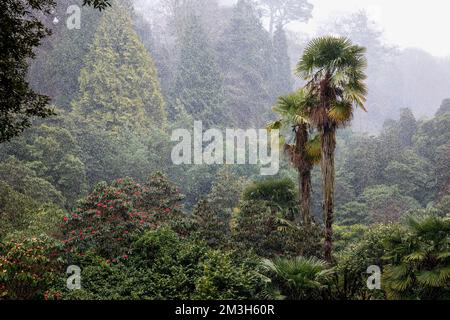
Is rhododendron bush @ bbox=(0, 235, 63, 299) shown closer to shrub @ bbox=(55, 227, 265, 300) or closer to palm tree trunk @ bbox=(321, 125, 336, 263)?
shrub @ bbox=(55, 227, 265, 300)

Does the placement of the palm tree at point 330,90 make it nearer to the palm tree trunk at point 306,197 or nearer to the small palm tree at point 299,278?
the palm tree trunk at point 306,197

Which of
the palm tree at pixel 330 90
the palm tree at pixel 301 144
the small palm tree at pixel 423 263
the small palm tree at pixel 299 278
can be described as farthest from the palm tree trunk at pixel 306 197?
the small palm tree at pixel 423 263

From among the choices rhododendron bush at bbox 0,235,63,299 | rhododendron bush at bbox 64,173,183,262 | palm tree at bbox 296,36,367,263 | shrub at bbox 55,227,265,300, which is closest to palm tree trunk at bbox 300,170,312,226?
palm tree at bbox 296,36,367,263

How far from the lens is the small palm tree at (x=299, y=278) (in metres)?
8.98

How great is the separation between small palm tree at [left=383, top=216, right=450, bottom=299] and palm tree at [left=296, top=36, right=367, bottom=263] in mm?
2004

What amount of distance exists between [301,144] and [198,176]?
736 inches

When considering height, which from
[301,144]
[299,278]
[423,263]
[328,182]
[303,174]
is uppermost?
[301,144]

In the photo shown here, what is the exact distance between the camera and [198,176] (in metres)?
30.7

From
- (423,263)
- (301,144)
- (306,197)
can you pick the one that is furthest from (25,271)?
(423,263)

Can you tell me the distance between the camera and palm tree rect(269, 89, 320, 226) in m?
11.9

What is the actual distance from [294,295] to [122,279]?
3791 millimetres

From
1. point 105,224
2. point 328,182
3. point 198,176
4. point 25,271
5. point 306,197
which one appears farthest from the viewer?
point 198,176

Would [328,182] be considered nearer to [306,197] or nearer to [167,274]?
[306,197]

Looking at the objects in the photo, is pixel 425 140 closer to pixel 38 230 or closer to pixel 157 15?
pixel 38 230
